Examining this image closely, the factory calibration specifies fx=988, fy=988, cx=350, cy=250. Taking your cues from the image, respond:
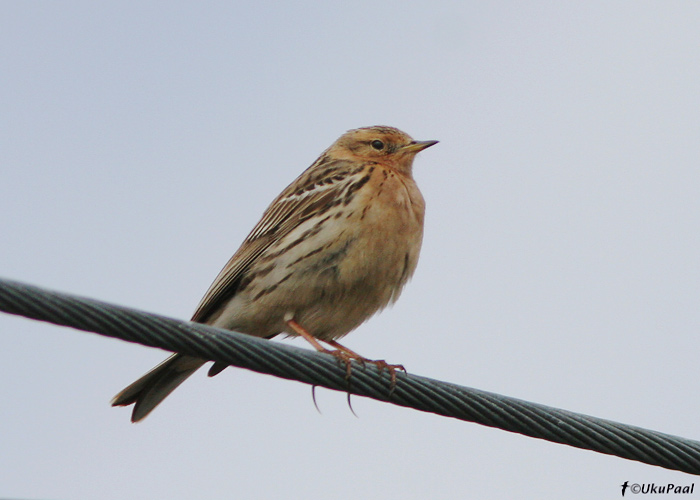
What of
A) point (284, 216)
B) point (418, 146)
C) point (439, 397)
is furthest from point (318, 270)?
point (439, 397)

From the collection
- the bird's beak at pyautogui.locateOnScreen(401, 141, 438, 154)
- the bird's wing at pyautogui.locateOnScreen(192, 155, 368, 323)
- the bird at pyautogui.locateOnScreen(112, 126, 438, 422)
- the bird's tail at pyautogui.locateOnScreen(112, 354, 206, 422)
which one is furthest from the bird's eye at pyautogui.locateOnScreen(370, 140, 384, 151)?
the bird's tail at pyautogui.locateOnScreen(112, 354, 206, 422)

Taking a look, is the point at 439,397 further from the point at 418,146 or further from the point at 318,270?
the point at 418,146

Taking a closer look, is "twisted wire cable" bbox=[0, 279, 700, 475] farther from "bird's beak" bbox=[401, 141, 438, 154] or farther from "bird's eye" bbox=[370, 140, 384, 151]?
"bird's eye" bbox=[370, 140, 384, 151]

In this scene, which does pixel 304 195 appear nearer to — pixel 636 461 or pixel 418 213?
pixel 418 213

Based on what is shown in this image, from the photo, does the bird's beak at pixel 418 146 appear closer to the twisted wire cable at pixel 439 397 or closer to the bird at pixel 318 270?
the bird at pixel 318 270

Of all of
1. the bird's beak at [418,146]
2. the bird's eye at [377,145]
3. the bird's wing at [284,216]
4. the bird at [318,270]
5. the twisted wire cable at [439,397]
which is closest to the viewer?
the twisted wire cable at [439,397]

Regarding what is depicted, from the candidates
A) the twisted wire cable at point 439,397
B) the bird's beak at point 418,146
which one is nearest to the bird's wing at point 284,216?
the bird's beak at point 418,146

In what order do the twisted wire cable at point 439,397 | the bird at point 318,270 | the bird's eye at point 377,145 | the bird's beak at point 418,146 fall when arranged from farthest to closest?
the bird's eye at point 377,145 < the bird's beak at point 418,146 < the bird at point 318,270 < the twisted wire cable at point 439,397
